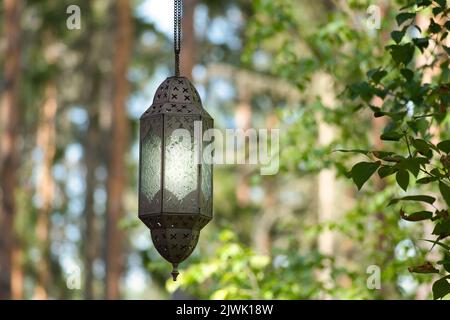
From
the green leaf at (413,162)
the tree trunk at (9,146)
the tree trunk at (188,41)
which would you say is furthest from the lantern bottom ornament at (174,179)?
the tree trunk at (9,146)

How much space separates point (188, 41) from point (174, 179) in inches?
403

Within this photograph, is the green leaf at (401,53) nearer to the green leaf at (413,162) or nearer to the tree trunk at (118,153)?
the green leaf at (413,162)

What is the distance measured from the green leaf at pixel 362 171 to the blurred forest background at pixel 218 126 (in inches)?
134

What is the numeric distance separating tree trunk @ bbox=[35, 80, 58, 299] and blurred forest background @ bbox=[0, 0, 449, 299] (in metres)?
0.05

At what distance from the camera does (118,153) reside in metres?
20.0

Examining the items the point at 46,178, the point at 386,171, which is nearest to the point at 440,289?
the point at 386,171

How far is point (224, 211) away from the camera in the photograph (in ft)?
80.6

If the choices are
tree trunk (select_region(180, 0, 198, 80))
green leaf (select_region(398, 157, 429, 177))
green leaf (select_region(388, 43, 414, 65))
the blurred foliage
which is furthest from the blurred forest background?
green leaf (select_region(398, 157, 429, 177))

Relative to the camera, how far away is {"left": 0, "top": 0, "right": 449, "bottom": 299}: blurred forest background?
29.8 feet

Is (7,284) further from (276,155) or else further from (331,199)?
(276,155)

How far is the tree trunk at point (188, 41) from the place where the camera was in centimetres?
1420
